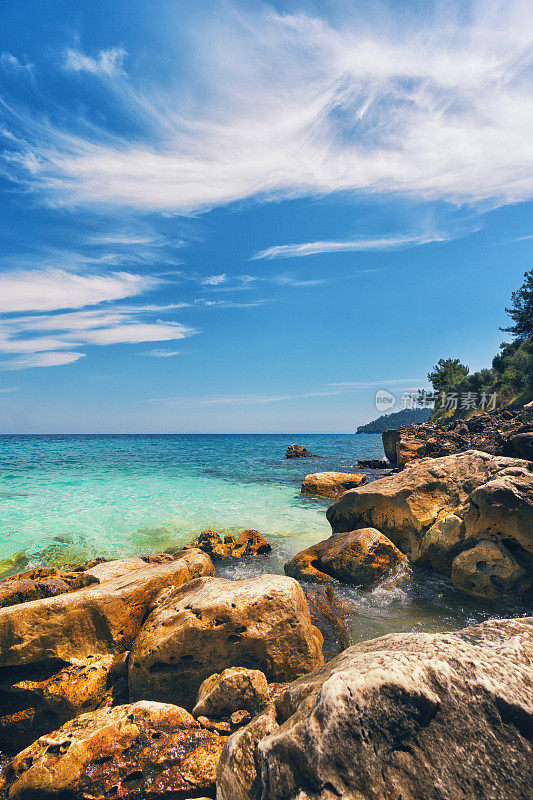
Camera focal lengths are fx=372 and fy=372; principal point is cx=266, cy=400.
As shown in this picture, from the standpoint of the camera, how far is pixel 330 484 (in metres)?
18.3

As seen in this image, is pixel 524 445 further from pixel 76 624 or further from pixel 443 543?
pixel 76 624

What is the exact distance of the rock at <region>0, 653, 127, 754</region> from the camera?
13.3 feet

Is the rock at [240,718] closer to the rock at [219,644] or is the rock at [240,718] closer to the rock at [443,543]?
the rock at [219,644]

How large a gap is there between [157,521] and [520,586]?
1165 cm

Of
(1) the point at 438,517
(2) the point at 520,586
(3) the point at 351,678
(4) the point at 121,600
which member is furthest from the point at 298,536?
(3) the point at 351,678

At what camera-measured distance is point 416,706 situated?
2125 mm

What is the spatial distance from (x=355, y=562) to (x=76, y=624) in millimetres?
5029

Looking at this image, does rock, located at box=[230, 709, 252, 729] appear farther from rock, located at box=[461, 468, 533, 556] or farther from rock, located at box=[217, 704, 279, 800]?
rock, located at box=[461, 468, 533, 556]

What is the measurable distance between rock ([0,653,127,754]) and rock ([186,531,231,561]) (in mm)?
5434

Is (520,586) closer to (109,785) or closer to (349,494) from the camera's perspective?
(349,494)

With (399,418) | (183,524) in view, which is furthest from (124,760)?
(399,418)

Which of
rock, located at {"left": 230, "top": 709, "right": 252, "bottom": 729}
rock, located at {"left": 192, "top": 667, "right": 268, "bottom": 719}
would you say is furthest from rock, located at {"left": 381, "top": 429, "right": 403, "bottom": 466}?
rock, located at {"left": 230, "top": 709, "right": 252, "bottom": 729}

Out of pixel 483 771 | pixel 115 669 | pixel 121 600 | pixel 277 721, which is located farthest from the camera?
pixel 121 600

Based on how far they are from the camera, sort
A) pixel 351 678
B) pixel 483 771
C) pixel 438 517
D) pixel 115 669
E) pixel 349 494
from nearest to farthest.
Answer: pixel 483 771 → pixel 351 678 → pixel 115 669 → pixel 438 517 → pixel 349 494
